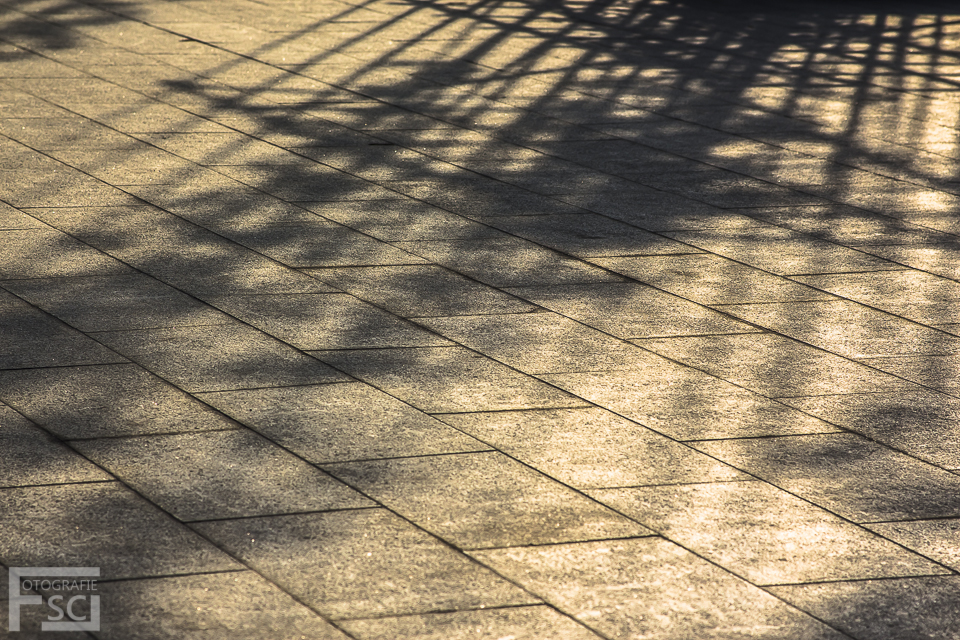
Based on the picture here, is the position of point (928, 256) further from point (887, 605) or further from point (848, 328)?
point (887, 605)

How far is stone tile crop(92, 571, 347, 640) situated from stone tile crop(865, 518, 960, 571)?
2.05 m

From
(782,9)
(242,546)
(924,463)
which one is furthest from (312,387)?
(782,9)

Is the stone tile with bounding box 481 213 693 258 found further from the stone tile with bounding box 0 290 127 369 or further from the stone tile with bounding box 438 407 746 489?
the stone tile with bounding box 0 290 127 369

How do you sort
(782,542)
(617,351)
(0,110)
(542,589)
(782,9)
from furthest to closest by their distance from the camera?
(782,9) → (0,110) → (617,351) → (782,542) → (542,589)

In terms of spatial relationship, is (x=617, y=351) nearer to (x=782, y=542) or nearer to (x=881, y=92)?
(x=782, y=542)

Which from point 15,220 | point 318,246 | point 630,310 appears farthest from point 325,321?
point 15,220

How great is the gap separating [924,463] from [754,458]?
0.70 meters

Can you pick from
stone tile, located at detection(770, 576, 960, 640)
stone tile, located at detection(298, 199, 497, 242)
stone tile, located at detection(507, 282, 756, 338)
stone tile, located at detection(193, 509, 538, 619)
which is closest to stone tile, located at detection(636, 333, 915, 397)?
stone tile, located at detection(507, 282, 756, 338)

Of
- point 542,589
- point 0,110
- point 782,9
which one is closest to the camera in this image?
point 542,589

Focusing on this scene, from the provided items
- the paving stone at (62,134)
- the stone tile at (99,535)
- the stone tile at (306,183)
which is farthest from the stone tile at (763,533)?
the paving stone at (62,134)

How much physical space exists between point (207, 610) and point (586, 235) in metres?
4.51

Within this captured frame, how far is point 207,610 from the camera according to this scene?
3.57 m

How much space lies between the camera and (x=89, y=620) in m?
3.48

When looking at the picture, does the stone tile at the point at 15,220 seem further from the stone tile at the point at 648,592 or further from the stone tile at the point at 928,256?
the stone tile at the point at 928,256
